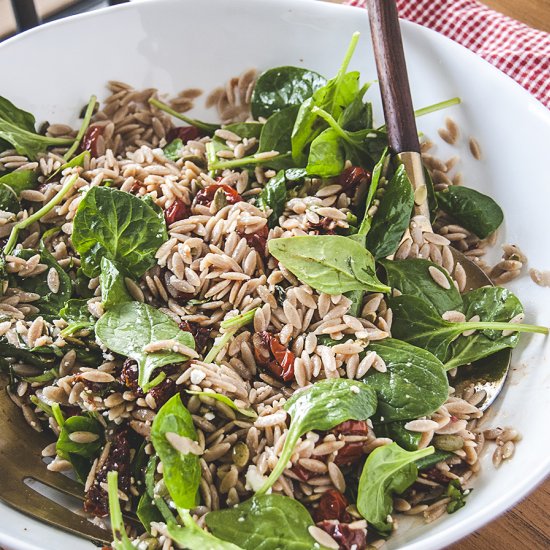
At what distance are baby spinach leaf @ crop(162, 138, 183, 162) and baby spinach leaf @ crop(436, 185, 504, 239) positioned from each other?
607 mm

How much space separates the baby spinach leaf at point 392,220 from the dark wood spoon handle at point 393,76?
14cm

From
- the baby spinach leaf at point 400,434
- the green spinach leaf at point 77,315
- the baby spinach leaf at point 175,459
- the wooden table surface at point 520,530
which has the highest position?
the green spinach leaf at point 77,315

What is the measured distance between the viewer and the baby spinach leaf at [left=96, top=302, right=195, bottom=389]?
1.24m

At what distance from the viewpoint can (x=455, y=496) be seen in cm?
122

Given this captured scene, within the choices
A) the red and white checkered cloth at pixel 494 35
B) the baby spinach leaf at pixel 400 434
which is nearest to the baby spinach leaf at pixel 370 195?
the baby spinach leaf at pixel 400 434

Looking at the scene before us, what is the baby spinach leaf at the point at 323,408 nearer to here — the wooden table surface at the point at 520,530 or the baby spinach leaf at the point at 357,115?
the wooden table surface at the point at 520,530

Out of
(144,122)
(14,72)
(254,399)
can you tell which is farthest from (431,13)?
(254,399)

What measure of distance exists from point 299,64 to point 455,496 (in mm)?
1104

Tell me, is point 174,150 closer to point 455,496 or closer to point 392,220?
point 392,220

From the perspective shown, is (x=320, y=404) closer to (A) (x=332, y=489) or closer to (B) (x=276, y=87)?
(A) (x=332, y=489)

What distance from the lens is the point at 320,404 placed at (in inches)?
47.0

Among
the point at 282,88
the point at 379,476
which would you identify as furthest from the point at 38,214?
the point at 379,476


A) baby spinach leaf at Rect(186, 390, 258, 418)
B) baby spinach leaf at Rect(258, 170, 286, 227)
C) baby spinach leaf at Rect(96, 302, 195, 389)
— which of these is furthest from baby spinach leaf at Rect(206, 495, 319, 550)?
baby spinach leaf at Rect(258, 170, 286, 227)

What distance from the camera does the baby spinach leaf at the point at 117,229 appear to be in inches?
55.9
